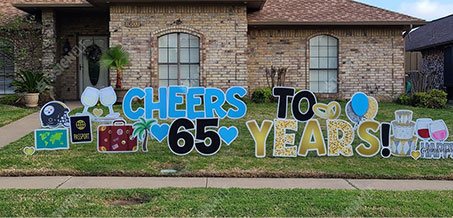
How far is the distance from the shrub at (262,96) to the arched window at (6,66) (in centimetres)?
874

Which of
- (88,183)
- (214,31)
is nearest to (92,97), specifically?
(88,183)

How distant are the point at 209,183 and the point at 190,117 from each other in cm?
198

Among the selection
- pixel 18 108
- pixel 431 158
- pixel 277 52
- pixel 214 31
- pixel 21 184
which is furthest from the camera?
pixel 277 52

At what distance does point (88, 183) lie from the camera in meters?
6.54

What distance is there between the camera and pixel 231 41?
15.6 meters

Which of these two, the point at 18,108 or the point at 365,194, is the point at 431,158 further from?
the point at 18,108

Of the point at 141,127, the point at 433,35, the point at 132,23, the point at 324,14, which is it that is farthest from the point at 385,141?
the point at 433,35

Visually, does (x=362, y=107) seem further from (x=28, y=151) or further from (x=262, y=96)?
(x=262, y=96)

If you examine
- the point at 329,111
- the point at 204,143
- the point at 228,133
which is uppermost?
the point at 329,111

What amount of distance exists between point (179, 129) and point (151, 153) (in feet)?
2.19

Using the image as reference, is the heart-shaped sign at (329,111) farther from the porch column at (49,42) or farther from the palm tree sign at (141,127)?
the porch column at (49,42)

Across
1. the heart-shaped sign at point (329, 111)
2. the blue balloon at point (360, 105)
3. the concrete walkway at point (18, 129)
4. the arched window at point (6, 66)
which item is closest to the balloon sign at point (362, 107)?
the blue balloon at point (360, 105)

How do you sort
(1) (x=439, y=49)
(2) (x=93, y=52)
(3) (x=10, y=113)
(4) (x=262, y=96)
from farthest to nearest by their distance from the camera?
1. (1) (x=439, y=49)
2. (2) (x=93, y=52)
3. (4) (x=262, y=96)
4. (3) (x=10, y=113)

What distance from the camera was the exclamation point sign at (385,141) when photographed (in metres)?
8.07
